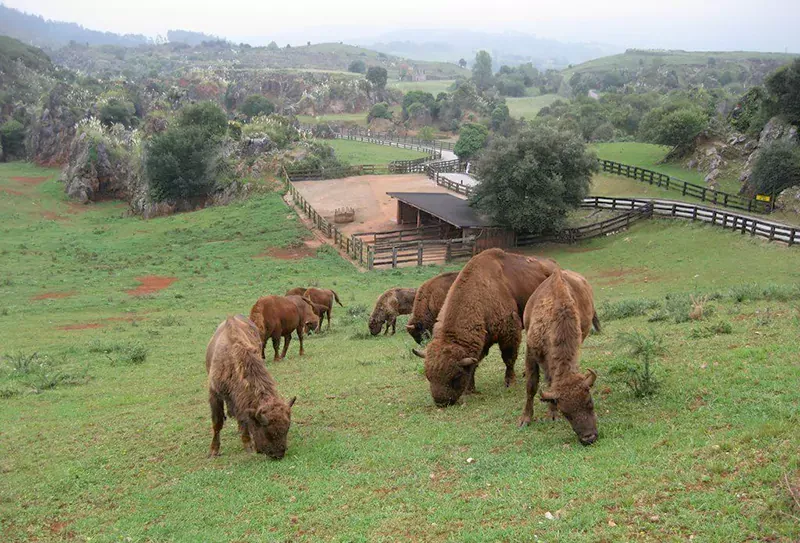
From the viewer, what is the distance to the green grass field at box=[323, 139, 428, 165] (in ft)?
254

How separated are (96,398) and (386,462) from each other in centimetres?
876

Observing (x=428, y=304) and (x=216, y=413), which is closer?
(x=216, y=413)

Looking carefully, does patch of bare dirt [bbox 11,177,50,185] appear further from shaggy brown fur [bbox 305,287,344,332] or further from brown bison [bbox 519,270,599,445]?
brown bison [bbox 519,270,599,445]

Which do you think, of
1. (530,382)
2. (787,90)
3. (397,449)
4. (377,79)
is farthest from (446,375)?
(377,79)

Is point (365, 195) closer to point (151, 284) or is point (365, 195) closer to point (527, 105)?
point (151, 284)

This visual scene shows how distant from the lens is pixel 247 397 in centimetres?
942

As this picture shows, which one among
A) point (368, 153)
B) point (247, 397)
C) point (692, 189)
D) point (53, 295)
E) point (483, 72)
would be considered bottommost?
point (53, 295)

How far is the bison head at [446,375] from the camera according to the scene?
34.6 ft

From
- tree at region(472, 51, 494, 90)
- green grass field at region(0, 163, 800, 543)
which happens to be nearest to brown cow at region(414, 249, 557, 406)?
green grass field at region(0, 163, 800, 543)

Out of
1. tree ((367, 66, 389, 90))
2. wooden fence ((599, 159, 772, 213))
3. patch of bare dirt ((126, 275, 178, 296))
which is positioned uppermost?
tree ((367, 66, 389, 90))

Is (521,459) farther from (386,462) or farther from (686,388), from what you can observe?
(686,388)

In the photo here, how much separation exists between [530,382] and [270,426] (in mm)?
3956

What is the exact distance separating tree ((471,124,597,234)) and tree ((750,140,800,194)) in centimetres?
1174

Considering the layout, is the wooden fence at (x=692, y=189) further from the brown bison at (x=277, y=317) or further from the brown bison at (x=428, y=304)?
the brown bison at (x=277, y=317)
